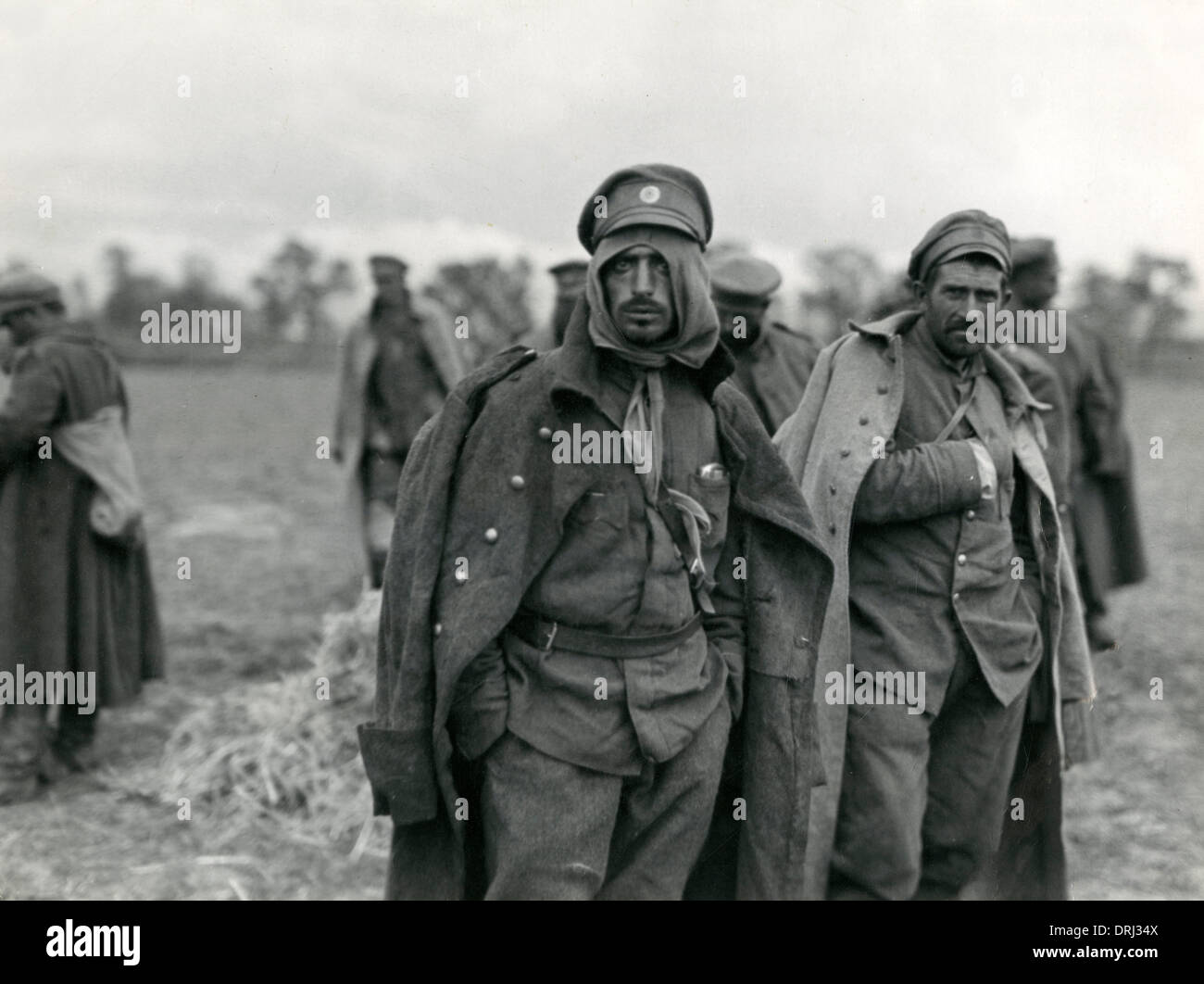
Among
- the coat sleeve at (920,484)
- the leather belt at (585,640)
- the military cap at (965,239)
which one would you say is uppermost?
the military cap at (965,239)

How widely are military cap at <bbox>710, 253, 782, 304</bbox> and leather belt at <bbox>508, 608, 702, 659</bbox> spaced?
252cm

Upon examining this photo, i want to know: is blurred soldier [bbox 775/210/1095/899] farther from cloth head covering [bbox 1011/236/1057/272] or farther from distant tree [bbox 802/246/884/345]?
distant tree [bbox 802/246/884/345]

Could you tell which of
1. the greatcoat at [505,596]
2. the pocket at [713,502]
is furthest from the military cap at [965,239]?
the pocket at [713,502]

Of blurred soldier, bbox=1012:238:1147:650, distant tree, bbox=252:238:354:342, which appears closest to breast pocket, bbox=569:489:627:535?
blurred soldier, bbox=1012:238:1147:650

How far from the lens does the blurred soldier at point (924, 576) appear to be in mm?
3746

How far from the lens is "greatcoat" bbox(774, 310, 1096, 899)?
377cm

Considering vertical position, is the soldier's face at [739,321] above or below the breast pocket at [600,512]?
above

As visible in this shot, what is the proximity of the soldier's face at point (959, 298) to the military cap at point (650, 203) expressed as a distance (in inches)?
→ 41.7

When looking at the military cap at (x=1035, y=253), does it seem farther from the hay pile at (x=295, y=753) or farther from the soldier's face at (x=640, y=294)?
the hay pile at (x=295, y=753)

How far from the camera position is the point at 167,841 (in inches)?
193

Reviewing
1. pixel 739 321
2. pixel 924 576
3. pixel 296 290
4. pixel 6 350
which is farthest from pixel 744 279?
pixel 296 290

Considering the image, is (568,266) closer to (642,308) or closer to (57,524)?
(57,524)

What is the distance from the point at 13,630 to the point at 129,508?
718mm
